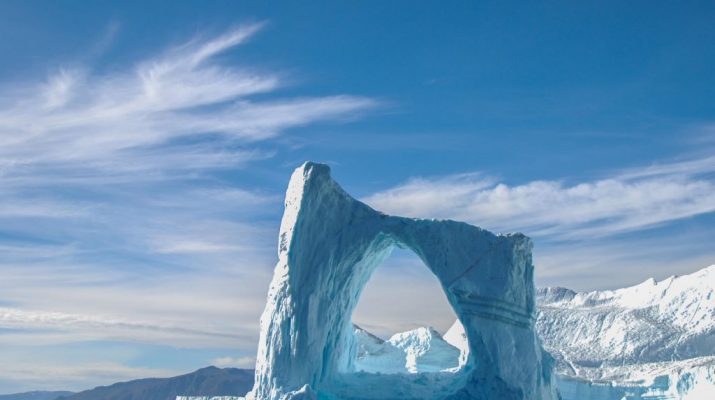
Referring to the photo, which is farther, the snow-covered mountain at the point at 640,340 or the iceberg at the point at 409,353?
the iceberg at the point at 409,353

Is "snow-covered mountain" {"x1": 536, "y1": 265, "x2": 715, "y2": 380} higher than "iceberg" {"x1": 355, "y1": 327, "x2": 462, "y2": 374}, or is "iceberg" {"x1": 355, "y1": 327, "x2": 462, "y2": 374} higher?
"snow-covered mountain" {"x1": 536, "y1": 265, "x2": 715, "y2": 380}

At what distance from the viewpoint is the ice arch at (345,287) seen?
23844mm

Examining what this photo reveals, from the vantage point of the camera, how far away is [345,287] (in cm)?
2680

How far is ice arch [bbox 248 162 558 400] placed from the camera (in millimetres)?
23844

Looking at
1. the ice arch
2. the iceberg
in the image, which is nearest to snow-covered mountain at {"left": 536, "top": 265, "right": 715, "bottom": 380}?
the iceberg

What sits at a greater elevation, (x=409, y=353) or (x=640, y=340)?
(x=640, y=340)

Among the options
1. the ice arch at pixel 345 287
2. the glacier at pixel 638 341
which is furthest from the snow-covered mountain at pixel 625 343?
the ice arch at pixel 345 287

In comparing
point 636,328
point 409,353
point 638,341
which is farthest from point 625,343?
point 409,353

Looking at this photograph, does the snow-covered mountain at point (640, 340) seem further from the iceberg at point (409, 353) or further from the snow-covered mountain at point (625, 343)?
the iceberg at point (409, 353)

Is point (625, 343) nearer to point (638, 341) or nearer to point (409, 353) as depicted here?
point (638, 341)

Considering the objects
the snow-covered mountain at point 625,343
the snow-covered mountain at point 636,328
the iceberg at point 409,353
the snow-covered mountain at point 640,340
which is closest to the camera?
the snow-covered mountain at point 640,340

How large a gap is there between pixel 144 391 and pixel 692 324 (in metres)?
50.0

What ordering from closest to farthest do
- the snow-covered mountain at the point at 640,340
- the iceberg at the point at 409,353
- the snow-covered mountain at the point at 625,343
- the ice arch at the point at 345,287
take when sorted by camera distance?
the ice arch at the point at 345,287, the snow-covered mountain at the point at 640,340, the snow-covered mountain at the point at 625,343, the iceberg at the point at 409,353

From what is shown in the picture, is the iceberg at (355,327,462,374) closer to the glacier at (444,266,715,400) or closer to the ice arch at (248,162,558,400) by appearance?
the glacier at (444,266,715,400)
